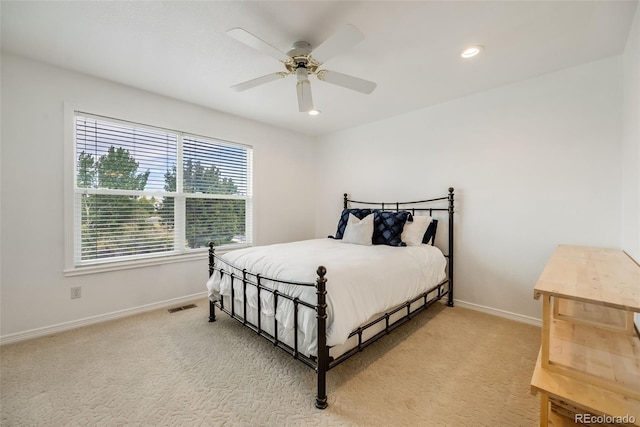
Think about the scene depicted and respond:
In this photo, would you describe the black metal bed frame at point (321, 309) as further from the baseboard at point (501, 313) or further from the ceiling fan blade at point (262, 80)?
the ceiling fan blade at point (262, 80)

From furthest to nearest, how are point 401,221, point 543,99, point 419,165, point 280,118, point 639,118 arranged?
point 280,118
point 419,165
point 401,221
point 543,99
point 639,118

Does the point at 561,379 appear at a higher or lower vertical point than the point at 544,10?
lower

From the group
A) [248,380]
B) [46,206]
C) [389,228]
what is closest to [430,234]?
[389,228]

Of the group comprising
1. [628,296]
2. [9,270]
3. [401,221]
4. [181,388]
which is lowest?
[181,388]

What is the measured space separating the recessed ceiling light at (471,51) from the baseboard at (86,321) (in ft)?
13.0

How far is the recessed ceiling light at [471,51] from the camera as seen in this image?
216cm

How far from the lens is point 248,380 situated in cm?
184

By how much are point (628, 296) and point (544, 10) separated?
1.84 meters

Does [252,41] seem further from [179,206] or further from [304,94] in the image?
[179,206]

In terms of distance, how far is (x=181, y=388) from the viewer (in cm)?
176

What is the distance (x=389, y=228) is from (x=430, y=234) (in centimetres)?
55

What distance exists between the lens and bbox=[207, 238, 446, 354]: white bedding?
169 cm

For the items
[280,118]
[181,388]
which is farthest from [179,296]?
[280,118]

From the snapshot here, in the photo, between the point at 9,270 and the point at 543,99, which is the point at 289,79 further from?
the point at 9,270
